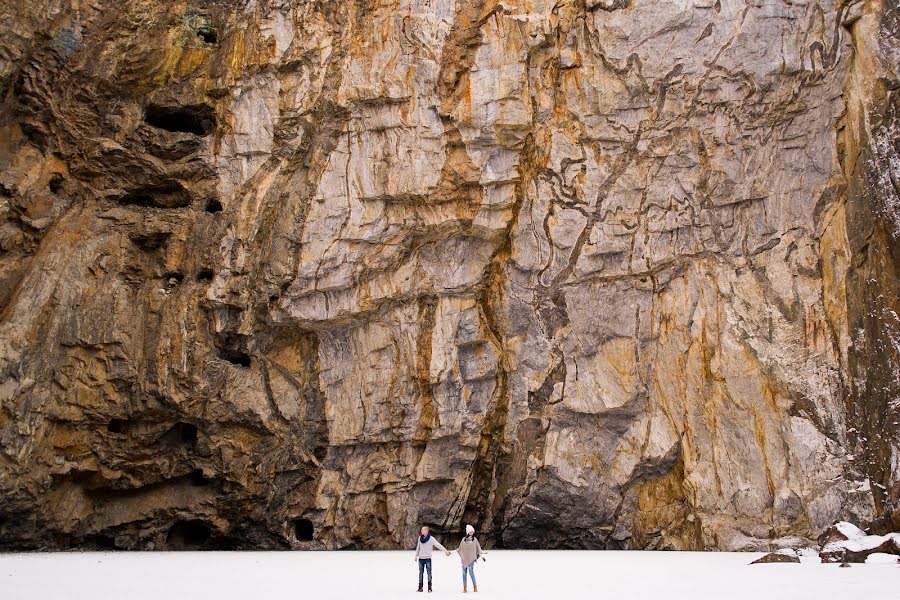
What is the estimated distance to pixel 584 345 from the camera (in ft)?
59.4

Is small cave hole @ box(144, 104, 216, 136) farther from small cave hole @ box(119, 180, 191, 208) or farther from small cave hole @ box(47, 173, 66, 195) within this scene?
small cave hole @ box(47, 173, 66, 195)

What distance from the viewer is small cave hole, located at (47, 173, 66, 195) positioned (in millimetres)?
17766

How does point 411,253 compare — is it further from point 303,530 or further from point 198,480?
point 198,480

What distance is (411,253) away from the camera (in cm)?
1864

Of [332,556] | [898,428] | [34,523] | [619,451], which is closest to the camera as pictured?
[898,428]

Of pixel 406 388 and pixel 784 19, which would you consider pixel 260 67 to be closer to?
pixel 406 388

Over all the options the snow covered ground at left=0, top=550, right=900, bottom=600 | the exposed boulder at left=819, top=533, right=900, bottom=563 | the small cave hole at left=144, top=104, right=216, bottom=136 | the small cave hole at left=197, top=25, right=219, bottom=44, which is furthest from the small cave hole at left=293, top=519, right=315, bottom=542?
the small cave hole at left=197, top=25, right=219, bottom=44

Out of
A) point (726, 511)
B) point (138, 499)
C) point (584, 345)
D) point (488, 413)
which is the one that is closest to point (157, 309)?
point (138, 499)

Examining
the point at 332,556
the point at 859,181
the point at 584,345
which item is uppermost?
the point at 859,181

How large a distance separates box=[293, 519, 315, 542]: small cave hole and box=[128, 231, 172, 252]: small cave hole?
672 centimetres

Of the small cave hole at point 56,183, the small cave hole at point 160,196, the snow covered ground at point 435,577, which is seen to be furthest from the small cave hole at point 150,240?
the snow covered ground at point 435,577

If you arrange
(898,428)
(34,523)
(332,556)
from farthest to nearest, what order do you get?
(34,523) < (332,556) < (898,428)

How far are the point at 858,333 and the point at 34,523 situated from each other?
16151 millimetres

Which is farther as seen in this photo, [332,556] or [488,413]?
[488,413]
